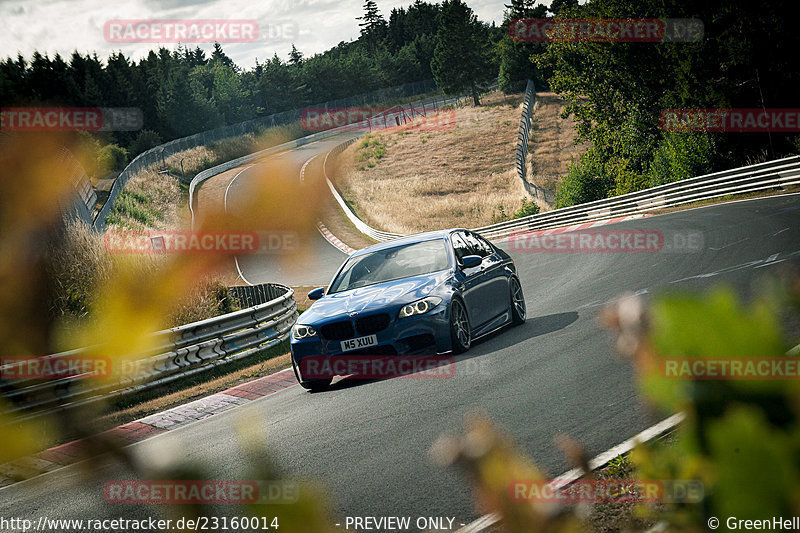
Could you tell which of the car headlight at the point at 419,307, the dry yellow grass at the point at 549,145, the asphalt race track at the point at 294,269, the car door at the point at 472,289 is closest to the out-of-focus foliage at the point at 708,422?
the car headlight at the point at 419,307

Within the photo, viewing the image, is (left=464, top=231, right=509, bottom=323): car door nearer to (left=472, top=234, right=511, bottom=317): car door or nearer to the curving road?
(left=472, top=234, right=511, bottom=317): car door

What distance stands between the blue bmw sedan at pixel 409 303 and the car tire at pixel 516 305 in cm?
2

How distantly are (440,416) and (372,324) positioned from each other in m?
2.48

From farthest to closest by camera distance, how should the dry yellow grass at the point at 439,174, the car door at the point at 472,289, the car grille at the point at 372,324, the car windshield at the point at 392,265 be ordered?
the dry yellow grass at the point at 439,174
the car windshield at the point at 392,265
the car door at the point at 472,289
the car grille at the point at 372,324

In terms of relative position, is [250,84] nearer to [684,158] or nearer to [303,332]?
[684,158]

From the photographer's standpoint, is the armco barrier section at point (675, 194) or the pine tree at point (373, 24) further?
the pine tree at point (373, 24)

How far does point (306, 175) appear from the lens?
6312 cm

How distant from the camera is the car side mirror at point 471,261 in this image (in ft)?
34.0

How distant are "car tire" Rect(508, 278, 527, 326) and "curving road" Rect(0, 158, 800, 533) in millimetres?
235

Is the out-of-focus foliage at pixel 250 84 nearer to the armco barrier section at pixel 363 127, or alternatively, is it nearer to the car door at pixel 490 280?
the armco barrier section at pixel 363 127

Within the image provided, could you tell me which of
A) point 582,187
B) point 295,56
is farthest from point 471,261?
point 295,56

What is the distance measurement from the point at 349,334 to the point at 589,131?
1555 inches

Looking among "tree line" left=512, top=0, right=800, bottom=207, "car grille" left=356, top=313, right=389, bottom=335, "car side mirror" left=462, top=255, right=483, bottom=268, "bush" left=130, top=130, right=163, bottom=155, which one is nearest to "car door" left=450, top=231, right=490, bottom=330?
"car side mirror" left=462, top=255, right=483, bottom=268

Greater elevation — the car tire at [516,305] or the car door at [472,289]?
the car door at [472,289]
